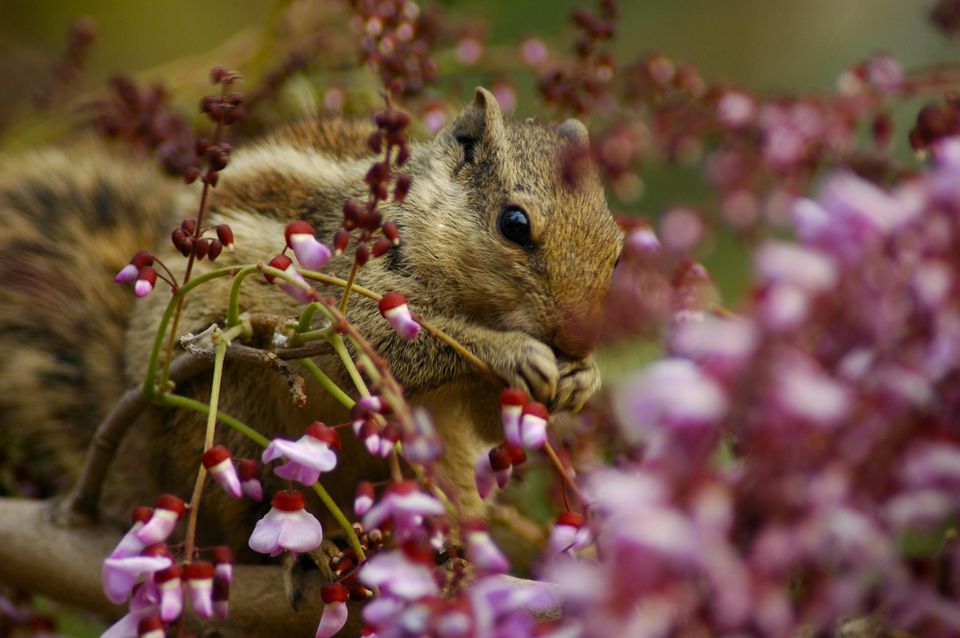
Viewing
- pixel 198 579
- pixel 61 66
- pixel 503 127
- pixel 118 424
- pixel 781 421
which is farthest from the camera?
pixel 61 66

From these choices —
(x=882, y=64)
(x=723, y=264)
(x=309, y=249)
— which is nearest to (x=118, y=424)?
(x=309, y=249)

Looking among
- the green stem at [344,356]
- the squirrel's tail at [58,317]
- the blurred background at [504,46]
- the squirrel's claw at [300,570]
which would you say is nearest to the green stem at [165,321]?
the green stem at [344,356]

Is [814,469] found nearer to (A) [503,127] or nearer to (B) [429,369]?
(B) [429,369]

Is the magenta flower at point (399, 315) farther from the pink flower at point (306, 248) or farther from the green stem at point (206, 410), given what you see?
the green stem at point (206, 410)

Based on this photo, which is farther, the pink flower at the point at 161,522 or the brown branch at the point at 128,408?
the brown branch at the point at 128,408

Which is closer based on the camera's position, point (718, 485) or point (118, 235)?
point (718, 485)

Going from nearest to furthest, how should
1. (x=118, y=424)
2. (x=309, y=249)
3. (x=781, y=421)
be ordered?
→ (x=781, y=421), (x=309, y=249), (x=118, y=424)

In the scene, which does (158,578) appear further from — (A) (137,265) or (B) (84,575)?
(B) (84,575)
